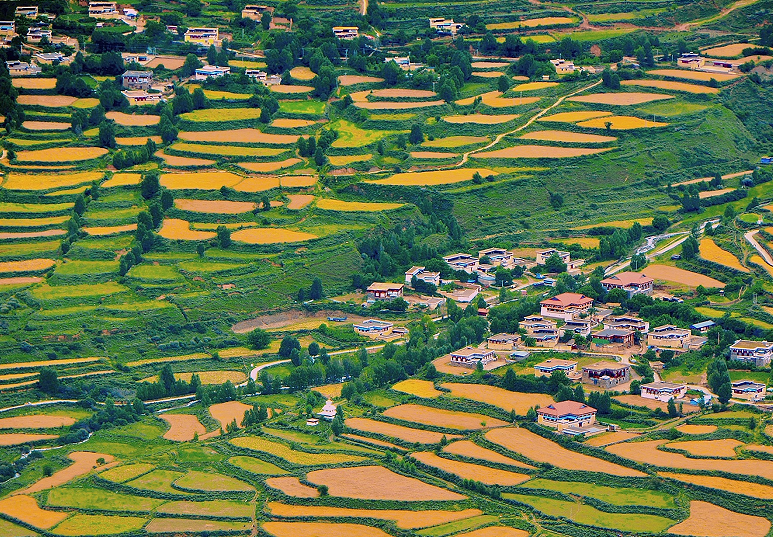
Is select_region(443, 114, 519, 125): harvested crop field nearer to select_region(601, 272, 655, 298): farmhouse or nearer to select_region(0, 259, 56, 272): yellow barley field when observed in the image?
select_region(601, 272, 655, 298): farmhouse

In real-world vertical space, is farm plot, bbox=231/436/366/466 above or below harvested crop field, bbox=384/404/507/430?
below

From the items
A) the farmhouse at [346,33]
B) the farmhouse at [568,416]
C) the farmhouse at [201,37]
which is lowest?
the farmhouse at [568,416]

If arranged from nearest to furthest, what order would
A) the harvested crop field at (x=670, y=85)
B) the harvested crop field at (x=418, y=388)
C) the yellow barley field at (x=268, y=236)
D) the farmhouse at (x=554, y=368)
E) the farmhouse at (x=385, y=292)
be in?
the farmhouse at (x=554, y=368)
the harvested crop field at (x=418, y=388)
the farmhouse at (x=385, y=292)
the yellow barley field at (x=268, y=236)
the harvested crop field at (x=670, y=85)

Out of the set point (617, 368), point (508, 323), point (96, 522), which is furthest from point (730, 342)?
point (96, 522)

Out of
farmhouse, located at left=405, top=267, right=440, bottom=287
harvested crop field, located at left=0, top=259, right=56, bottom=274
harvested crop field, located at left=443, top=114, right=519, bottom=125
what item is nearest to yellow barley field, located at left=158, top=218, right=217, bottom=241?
harvested crop field, located at left=0, top=259, right=56, bottom=274

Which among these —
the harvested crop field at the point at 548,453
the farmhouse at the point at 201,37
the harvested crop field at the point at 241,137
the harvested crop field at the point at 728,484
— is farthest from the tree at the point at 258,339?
the farmhouse at the point at 201,37

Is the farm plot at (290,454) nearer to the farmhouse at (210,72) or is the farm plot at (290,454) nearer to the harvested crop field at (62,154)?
the harvested crop field at (62,154)
